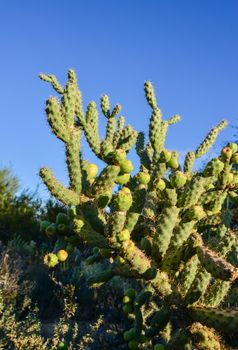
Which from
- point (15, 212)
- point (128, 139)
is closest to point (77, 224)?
point (128, 139)

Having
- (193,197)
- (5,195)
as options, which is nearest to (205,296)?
(193,197)

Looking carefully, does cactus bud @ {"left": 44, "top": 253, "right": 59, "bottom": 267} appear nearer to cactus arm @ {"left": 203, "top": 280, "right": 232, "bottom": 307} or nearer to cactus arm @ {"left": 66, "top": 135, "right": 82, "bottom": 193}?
cactus arm @ {"left": 66, "top": 135, "right": 82, "bottom": 193}

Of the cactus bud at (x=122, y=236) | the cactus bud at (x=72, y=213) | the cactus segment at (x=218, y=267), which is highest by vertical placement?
the cactus bud at (x=72, y=213)

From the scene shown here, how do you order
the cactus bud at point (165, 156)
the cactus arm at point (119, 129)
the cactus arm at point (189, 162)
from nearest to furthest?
the cactus bud at point (165, 156)
the cactus arm at point (189, 162)
the cactus arm at point (119, 129)

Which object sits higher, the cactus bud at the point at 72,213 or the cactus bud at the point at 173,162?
the cactus bud at the point at 173,162

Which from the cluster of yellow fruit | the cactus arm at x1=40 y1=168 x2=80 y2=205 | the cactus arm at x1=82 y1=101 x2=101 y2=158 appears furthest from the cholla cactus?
the cactus arm at x1=82 y1=101 x2=101 y2=158

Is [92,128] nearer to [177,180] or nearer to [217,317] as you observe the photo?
[177,180]

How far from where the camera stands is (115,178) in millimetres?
Result: 2967

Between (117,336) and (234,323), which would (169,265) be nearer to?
(234,323)

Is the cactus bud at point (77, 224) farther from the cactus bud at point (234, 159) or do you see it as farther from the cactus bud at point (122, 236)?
the cactus bud at point (234, 159)

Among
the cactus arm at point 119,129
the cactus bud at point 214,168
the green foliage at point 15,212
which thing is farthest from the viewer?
the green foliage at point 15,212

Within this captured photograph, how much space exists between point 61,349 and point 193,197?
80.1 inches

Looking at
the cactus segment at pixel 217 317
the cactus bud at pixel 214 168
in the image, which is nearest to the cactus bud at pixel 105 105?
the cactus bud at pixel 214 168

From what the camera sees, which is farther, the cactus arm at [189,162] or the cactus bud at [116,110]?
the cactus bud at [116,110]
